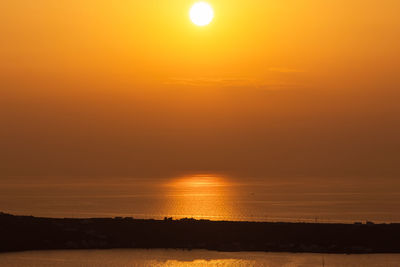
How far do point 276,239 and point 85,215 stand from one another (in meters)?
61.8

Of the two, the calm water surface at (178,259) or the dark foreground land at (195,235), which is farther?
the dark foreground land at (195,235)

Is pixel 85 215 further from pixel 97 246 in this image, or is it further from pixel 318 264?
pixel 318 264

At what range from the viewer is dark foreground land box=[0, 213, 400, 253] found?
5844 centimetres

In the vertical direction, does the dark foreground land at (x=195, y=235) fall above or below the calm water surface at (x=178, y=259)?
above

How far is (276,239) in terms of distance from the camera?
60.3m

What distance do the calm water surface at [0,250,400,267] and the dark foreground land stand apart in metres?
2.20

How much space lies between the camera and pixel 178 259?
5350cm

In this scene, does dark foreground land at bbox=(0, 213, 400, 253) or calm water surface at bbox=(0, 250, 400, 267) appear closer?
calm water surface at bbox=(0, 250, 400, 267)

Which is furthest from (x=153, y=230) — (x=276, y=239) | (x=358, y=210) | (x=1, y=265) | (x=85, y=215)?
(x=358, y=210)

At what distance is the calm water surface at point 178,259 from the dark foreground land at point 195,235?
2.20m

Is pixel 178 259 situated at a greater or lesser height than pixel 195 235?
lesser

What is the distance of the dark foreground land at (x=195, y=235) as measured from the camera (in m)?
58.4

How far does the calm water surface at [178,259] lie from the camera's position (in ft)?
167

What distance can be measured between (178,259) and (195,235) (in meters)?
8.31
